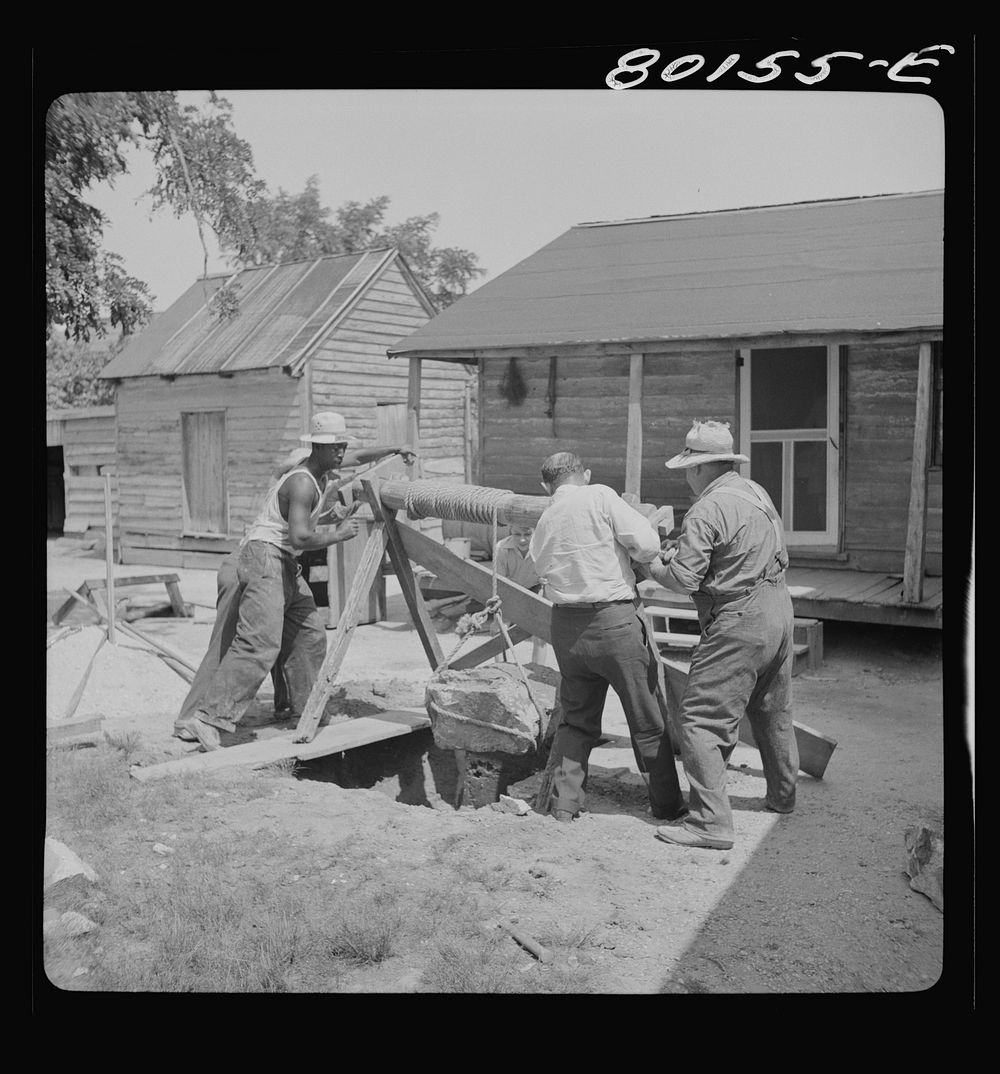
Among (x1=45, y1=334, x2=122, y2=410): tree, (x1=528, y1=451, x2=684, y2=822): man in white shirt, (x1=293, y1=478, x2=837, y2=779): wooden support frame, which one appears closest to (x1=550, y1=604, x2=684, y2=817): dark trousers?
(x1=528, y1=451, x2=684, y2=822): man in white shirt

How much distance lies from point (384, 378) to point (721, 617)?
42.6 feet

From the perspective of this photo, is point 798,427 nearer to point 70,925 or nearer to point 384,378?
point 70,925

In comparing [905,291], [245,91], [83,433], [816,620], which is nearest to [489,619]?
[245,91]

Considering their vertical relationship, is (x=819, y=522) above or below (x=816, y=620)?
above

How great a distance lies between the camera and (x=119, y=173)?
18.1ft

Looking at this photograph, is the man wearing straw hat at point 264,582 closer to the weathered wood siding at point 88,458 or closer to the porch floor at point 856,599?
the porch floor at point 856,599

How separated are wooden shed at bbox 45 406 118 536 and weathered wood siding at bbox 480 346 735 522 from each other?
795 centimetres

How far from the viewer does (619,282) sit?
1071 centimetres

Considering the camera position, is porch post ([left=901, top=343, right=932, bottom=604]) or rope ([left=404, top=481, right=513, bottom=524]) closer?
rope ([left=404, top=481, right=513, bottom=524])

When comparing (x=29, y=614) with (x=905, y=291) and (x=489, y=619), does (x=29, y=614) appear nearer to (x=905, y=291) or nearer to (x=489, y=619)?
(x=489, y=619)

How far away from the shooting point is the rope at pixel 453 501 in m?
6.17

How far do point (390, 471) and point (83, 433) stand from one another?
41.4ft

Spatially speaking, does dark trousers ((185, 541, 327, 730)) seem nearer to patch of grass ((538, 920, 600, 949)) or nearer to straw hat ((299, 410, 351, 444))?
straw hat ((299, 410, 351, 444))

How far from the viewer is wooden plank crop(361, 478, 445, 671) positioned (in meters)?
6.66
